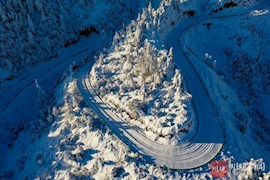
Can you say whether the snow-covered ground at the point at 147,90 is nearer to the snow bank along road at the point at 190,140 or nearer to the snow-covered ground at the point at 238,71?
the snow bank along road at the point at 190,140

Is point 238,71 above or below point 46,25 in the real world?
below

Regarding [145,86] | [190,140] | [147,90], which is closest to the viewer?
[190,140]

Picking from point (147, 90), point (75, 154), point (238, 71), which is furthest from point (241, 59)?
point (75, 154)

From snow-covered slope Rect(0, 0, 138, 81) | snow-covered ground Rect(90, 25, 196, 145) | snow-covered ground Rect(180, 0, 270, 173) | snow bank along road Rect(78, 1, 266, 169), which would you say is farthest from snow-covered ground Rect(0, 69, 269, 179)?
snow-covered slope Rect(0, 0, 138, 81)

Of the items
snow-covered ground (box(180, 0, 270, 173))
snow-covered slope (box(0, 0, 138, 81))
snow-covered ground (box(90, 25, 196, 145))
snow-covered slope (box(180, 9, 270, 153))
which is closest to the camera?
snow-covered ground (box(90, 25, 196, 145))

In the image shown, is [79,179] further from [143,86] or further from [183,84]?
[183,84]

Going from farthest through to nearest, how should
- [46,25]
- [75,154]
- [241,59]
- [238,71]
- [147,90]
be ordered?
[46,25]
[241,59]
[238,71]
[147,90]
[75,154]

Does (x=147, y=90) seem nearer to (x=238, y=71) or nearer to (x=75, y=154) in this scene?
(x=75, y=154)

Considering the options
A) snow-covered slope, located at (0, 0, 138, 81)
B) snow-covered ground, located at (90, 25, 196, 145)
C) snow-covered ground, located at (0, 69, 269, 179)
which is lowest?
snow-covered ground, located at (0, 69, 269, 179)

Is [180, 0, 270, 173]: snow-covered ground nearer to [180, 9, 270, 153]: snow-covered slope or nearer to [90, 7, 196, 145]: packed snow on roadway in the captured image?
[180, 9, 270, 153]: snow-covered slope
